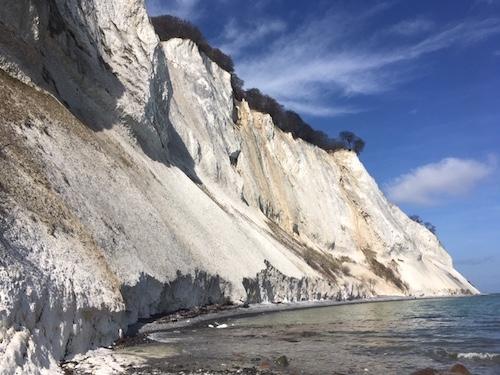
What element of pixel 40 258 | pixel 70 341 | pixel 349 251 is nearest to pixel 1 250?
pixel 40 258

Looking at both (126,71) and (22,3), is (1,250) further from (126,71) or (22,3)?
(126,71)

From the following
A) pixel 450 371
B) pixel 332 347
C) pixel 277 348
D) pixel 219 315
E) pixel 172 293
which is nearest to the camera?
pixel 450 371

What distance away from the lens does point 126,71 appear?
103 ft

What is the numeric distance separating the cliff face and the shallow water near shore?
2.68m

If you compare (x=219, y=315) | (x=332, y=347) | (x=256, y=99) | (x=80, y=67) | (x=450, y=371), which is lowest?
(x=450, y=371)

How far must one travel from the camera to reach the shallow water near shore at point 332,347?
41.7 ft

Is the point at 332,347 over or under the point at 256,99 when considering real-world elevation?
under

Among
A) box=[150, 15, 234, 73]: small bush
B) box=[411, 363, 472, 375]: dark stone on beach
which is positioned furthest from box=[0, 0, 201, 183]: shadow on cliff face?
box=[150, 15, 234, 73]: small bush

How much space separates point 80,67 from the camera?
2839 cm

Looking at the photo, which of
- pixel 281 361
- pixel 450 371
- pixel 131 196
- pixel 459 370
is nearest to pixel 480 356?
pixel 459 370

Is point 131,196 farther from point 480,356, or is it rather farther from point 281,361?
point 480,356

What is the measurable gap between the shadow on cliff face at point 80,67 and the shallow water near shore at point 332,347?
45.1 ft

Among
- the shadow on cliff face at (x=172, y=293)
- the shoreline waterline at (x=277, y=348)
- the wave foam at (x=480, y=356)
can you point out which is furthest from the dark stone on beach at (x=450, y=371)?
the shadow on cliff face at (x=172, y=293)

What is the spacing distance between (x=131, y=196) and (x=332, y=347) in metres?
12.2
